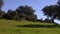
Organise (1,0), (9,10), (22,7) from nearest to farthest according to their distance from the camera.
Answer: (1,0), (9,10), (22,7)

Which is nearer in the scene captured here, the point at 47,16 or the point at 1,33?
the point at 1,33

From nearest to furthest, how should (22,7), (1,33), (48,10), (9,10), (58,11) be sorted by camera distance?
(1,33), (58,11), (9,10), (48,10), (22,7)

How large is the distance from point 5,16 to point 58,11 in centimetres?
2059

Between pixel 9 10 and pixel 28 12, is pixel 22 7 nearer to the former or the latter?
pixel 28 12

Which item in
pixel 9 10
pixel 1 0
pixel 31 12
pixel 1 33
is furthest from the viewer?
pixel 31 12

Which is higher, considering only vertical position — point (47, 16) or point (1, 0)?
point (1, 0)

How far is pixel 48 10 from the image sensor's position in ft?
271

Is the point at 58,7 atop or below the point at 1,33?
atop

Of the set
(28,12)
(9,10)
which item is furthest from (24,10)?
(9,10)

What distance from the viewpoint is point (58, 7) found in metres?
53.4

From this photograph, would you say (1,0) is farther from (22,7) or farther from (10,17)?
(22,7)

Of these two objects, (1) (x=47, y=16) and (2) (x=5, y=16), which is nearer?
(2) (x=5, y=16)

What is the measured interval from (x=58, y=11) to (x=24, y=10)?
1731 inches

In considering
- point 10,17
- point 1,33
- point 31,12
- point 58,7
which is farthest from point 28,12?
point 1,33
